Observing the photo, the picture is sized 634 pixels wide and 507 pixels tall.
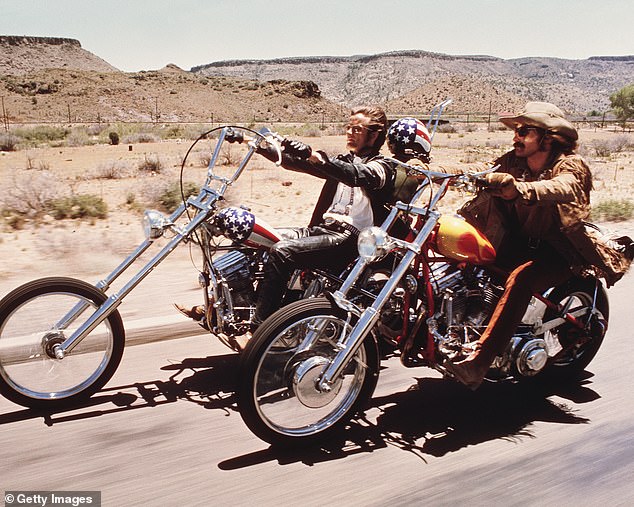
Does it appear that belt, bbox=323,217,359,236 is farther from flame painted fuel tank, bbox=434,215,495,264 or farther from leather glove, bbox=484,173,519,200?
leather glove, bbox=484,173,519,200

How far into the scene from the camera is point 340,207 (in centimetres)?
445

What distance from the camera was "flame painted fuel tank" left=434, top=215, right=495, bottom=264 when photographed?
370 centimetres

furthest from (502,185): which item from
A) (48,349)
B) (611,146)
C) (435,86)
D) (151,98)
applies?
(435,86)

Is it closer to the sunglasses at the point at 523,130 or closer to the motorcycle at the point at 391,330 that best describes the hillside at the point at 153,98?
the sunglasses at the point at 523,130

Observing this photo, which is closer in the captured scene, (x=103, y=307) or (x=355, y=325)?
(x=355, y=325)

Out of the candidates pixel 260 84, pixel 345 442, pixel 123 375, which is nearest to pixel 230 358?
pixel 123 375

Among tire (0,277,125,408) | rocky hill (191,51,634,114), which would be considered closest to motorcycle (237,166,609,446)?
tire (0,277,125,408)

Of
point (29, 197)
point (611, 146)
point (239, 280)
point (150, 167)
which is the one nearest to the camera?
point (239, 280)

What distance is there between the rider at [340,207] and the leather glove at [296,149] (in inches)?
1.0

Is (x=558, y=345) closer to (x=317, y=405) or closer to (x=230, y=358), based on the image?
(x=317, y=405)

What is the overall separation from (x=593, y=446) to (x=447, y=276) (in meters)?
1.21

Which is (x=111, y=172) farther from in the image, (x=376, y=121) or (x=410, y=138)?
(x=410, y=138)

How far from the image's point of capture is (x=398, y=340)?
3.90 metres

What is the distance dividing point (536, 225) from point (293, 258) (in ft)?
4.78
